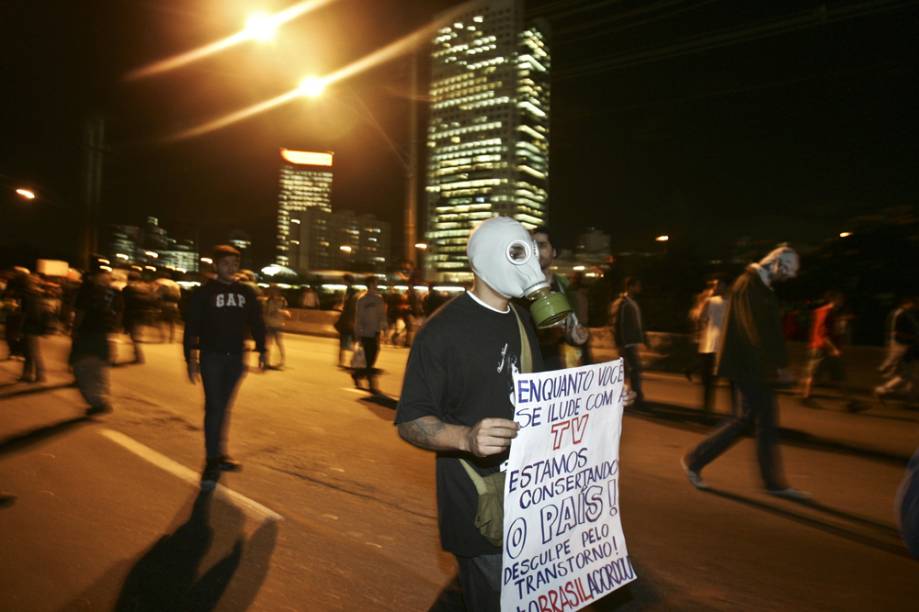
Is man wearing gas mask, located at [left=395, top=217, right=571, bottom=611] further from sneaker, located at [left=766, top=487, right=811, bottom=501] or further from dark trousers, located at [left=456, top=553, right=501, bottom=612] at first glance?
sneaker, located at [left=766, top=487, right=811, bottom=501]

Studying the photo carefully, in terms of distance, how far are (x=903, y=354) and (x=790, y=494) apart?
605cm

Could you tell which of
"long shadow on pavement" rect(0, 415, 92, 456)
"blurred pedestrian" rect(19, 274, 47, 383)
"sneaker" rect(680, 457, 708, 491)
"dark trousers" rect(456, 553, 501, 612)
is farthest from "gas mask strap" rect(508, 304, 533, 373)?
"blurred pedestrian" rect(19, 274, 47, 383)

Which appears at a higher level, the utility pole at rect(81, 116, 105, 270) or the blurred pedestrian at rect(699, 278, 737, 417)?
the utility pole at rect(81, 116, 105, 270)

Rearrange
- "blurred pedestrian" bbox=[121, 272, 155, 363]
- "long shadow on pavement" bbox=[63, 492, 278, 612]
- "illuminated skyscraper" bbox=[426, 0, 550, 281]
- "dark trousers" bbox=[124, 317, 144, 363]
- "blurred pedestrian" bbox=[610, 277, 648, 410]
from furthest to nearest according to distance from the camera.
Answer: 1. "illuminated skyscraper" bbox=[426, 0, 550, 281]
2. "blurred pedestrian" bbox=[121, 272, 155, 363]
3. "dark trousers" bbox=[124, 317, 144, 363]
4. "blurred pedestrian" bbox=[610, 277, 648, 410]
5. "long shadow on pavement" bbox=[63, 492, 278, 612]

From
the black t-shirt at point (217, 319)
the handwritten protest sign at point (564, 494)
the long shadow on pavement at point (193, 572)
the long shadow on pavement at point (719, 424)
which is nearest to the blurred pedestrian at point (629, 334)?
the long shadow on pavement at point (719, 424)

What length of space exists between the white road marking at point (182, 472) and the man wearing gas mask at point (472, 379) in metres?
2.89

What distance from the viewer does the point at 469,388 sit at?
2295 millimetres

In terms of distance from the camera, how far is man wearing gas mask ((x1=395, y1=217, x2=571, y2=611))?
7.32 feet

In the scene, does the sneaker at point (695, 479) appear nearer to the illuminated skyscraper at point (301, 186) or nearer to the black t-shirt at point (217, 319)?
the black t-shirt at point (217, 319)

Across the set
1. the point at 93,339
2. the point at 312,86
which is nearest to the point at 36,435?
the point at 93,339

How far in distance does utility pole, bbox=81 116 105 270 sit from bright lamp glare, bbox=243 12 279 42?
15.7 m

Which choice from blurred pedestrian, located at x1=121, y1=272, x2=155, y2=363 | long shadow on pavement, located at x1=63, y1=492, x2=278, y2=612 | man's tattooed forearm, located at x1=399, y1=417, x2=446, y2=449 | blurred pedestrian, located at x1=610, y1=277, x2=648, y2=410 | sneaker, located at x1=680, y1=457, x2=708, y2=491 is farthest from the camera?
blurred pedestrian, located at x1=121, y1=272, x2=155, y2=363

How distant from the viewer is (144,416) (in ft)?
27.3

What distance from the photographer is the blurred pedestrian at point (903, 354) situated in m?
9.66
